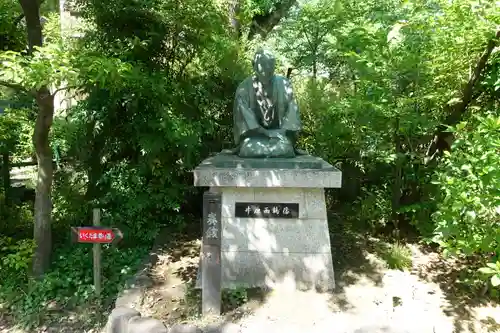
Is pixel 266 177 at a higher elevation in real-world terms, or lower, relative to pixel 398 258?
higher

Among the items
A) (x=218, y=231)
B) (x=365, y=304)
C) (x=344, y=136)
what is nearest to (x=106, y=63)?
(x=218, y=231)

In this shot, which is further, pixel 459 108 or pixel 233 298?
pixel 459 108

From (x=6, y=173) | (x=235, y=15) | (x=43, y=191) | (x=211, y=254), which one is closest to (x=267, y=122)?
(x=211, y=254)

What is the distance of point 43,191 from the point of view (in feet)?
15.1

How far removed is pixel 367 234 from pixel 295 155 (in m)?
1.99

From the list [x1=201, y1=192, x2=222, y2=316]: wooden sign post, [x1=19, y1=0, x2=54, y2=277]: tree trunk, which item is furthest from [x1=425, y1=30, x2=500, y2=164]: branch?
[x1=19, y1=0, x2=54, y2=277]: tree trunk

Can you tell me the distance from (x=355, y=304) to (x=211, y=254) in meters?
1.57

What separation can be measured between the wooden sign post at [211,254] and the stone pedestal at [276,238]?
0.52 m

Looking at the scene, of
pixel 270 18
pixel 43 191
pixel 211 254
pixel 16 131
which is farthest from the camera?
pixel 270 18

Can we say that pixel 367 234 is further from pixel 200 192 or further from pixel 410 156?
pixel 200 192

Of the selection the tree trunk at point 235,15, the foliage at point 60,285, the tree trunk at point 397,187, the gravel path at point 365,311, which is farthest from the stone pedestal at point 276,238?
the tree trunk at point 235,15

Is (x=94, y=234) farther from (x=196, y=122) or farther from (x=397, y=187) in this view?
(x=397, y=187)

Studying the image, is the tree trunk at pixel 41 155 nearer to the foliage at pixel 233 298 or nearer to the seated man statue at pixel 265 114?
the seated man statue at pixel 265 114

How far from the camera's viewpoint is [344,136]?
6.28 meters
